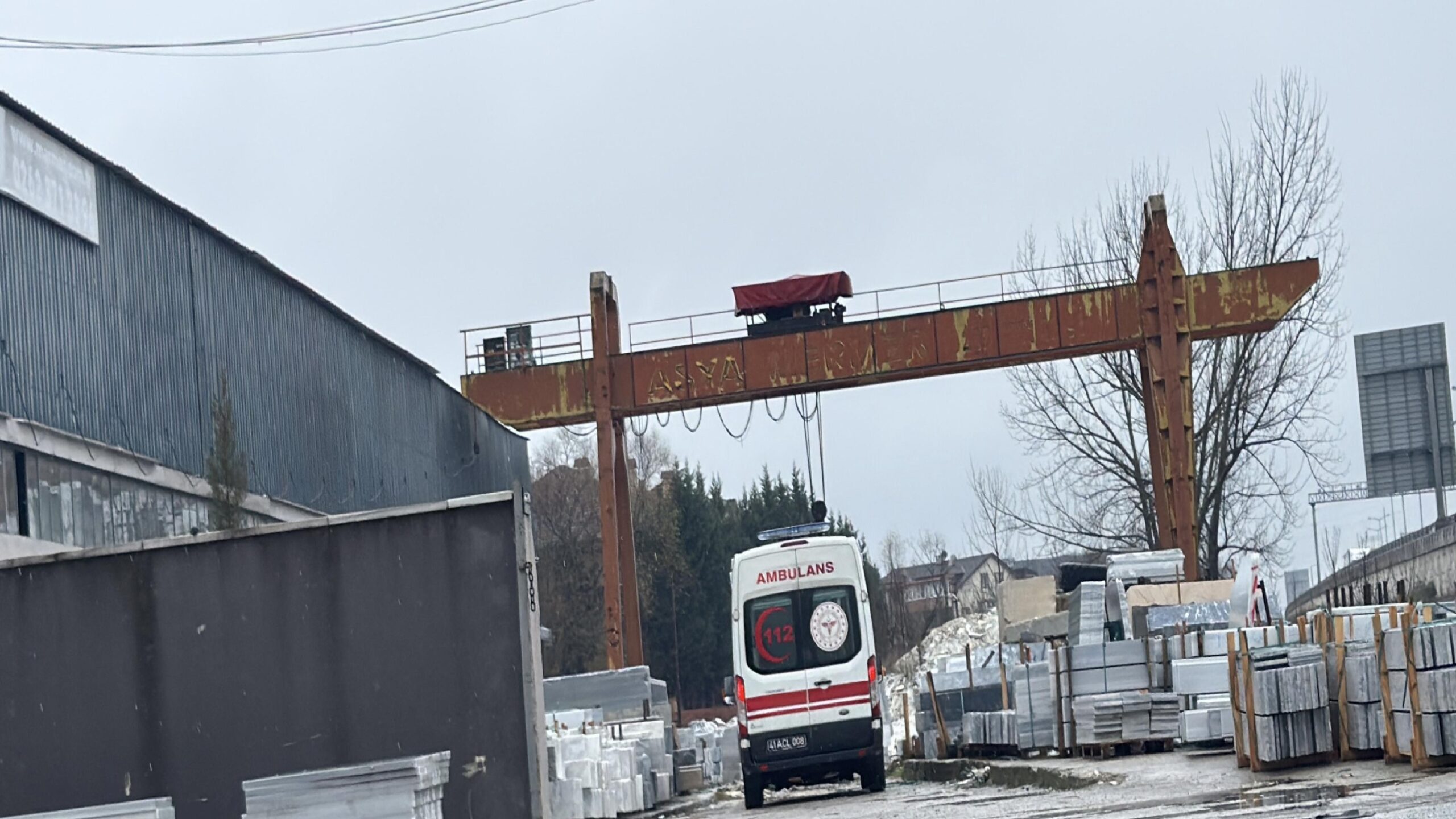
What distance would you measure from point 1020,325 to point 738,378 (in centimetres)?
511

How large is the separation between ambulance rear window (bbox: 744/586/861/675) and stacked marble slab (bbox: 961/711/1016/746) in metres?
3.63

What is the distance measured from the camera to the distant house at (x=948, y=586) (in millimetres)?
83125

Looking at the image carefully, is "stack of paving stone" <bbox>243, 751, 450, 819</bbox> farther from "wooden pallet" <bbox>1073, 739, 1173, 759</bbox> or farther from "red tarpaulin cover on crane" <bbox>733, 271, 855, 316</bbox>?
"red tarpaulin cover on crane" <bbox>733, 271, 855, 316</bbox>

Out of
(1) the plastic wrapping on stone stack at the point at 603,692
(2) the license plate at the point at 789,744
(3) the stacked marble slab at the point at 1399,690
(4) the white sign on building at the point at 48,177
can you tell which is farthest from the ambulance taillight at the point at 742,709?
(4) the white sign on building at the point at 48,177

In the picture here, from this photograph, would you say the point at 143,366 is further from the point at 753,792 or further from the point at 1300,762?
the point at 1300,762

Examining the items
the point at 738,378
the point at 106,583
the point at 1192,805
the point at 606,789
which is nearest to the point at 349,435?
the point at 738,378

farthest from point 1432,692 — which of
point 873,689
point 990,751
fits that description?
point 990,751

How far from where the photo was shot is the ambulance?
17984mm

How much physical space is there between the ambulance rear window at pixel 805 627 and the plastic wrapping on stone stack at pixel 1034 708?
311 cm

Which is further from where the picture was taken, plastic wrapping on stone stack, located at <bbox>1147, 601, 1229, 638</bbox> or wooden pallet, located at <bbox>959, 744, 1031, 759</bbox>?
plastic wrapping on stone stack, located at <bbox>1147, 601, 1229, 638</bbox>

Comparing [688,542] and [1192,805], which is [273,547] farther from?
[688,542]

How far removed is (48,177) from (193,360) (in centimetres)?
415

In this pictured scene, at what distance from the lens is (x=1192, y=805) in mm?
10938

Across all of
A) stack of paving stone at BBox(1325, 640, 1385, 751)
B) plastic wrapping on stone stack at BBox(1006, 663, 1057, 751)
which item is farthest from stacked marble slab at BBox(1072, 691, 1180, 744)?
stack of paving stone at BBox(1325, 640, 1385, 751)
